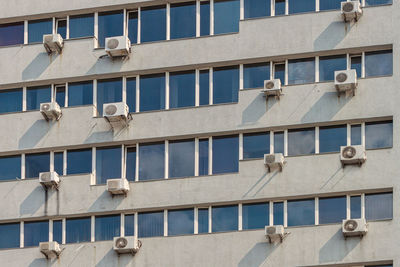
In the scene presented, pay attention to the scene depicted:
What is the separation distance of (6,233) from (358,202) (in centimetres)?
1244

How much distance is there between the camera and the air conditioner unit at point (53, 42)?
54.4 m

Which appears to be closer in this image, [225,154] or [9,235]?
[225,154]

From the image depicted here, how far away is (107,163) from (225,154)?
4258 millimetres

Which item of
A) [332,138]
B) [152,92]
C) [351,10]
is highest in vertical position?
[351,10]

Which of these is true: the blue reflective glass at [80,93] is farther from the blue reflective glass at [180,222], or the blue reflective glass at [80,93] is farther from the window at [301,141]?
the window at [301,141]

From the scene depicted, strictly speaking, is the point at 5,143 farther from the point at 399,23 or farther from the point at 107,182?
the point at 399,23

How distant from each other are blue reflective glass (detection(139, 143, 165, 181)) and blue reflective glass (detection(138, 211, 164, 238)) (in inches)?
51.6

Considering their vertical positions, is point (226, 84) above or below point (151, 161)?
above

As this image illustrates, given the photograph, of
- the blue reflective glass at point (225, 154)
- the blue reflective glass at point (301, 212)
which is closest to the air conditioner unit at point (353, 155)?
the blue reflective glass at point (301, 212)

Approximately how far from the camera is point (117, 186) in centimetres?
5206

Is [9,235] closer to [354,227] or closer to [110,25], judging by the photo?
[110,25]

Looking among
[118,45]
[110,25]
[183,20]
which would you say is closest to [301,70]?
[183,20]

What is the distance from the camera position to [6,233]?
5350cm

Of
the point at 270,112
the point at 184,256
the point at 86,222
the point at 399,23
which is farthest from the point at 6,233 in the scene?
the point at 399,23
